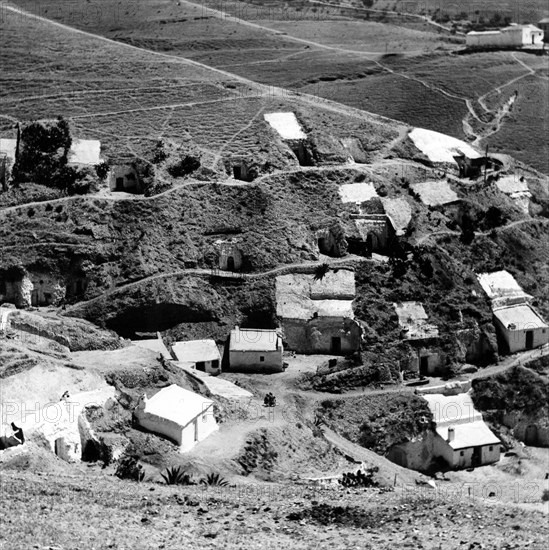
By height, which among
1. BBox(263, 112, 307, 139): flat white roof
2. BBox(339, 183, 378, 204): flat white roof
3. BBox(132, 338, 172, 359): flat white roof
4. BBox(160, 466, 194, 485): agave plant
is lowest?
BBox(132, 338, 172, 359): flat white roof

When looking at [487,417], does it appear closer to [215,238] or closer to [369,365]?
[369,365]

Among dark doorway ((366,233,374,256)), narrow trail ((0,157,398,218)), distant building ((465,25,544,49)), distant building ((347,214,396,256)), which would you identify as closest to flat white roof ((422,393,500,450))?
dark doorway ((366,233,374,256))

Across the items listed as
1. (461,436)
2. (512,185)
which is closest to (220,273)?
(461,436)

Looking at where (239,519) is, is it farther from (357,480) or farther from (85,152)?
(85,152)

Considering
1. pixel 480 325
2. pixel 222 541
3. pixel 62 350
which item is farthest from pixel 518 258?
pixel 222 541

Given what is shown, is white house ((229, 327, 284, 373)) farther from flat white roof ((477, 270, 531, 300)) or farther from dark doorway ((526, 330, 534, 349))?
dark doorway ((526, 330, 534, 349))

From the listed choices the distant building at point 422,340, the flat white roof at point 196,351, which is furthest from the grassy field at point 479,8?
the flat white roof at point 196,351
